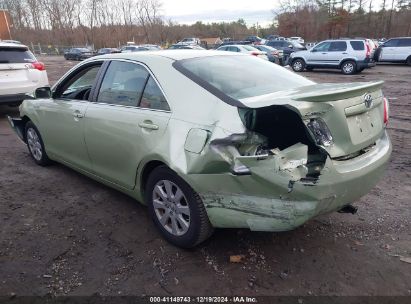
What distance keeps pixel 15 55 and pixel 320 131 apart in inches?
305

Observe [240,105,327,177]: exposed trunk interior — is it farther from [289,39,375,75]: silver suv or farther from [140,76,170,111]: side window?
[289,39,375,75]: silver suv

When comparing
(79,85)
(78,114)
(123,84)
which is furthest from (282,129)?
(79,85)

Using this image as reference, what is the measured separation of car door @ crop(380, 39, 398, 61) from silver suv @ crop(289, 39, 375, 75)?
4079 millimetres

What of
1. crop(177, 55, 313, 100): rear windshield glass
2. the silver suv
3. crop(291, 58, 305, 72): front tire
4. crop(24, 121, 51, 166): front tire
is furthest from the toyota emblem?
crop(291, 58, 305, 72): front tire

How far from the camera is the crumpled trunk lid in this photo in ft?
8.20

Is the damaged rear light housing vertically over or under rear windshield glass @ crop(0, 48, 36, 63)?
under

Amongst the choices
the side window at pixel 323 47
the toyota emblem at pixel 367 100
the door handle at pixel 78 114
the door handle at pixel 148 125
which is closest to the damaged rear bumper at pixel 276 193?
the toyota emblem at pixel 367 100

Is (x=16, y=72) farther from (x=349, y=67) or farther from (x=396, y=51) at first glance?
(x=396, y=51)

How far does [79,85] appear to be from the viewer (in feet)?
14.7

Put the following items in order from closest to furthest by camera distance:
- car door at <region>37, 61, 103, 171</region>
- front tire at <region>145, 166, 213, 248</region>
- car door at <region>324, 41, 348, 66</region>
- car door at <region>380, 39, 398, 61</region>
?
front tire at <region>145, 166, 213, 248</region> < car door at <region>37, 61, 103, 171</region> < car door at <region>324, 41, 348, 66</region> < car door at <region>380, 39, 398, 61</region>

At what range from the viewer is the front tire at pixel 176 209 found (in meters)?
2.86

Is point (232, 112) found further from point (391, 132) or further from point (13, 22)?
point (13, 22)

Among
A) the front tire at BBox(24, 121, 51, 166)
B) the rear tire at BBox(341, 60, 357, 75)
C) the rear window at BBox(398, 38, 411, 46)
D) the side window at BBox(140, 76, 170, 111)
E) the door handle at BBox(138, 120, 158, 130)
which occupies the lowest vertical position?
the rear tire at BBox(341, 60, 357, 75)

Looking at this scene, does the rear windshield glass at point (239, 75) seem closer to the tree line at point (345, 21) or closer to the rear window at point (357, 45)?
the rear window at point (357, 45)
